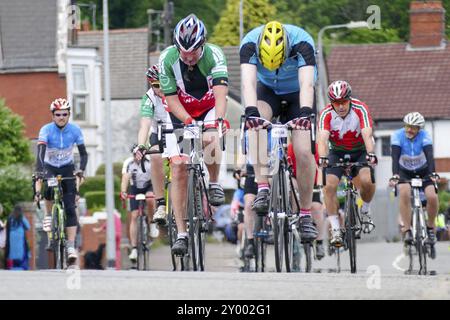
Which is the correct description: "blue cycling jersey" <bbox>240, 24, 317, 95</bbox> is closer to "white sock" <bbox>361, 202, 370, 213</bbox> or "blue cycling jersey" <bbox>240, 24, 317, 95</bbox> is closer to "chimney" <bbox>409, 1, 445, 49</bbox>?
"white sock" <bbox>361, 202, 370, 213</bbox>

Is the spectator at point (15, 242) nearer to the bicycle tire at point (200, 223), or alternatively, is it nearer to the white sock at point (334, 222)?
the white sock at point (334, 222)

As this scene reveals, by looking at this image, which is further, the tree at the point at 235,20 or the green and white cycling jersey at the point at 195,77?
the tree at the point at 235,20

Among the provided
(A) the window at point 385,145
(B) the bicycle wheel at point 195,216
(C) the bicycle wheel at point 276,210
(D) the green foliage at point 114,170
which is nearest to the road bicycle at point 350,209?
(C) the bicycle wheel at point 276,210

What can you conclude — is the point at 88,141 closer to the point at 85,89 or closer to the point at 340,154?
the point at 85,89

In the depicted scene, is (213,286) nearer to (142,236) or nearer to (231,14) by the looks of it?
(142,236)

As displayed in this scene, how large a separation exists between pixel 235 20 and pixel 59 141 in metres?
69.1

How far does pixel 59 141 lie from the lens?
19.7 m

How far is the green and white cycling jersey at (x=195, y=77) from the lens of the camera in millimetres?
15367

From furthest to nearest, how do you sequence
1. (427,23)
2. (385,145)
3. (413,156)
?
(385,145) < (427,23) < (413,156)

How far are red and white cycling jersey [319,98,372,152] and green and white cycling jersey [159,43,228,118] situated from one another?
283 cm

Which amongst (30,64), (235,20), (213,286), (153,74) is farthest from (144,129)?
(235,20)

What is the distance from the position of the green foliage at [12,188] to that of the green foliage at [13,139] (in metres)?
4.71

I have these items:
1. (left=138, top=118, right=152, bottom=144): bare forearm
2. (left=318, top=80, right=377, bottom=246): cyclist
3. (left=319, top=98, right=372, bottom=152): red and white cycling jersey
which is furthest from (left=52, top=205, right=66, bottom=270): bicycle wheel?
(left=319, top=98, right=372, bottom=152): red and white cycling jersey

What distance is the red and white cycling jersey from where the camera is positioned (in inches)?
715
